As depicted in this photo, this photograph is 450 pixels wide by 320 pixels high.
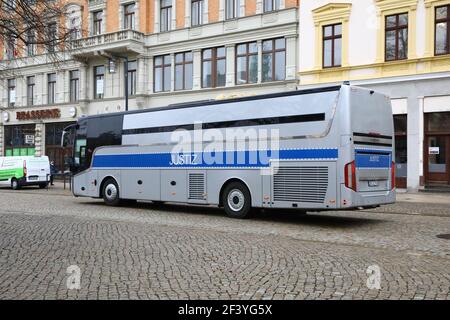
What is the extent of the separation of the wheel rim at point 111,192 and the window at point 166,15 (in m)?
18.2

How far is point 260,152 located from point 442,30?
47.2 feet

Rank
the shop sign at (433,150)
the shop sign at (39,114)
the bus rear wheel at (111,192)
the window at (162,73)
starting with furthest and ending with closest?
the shop sign at (39,114) → the window at (162,73) → the shop sign at (433,150) → the bus rear wheel at (111,192)

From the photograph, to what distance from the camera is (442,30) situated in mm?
23469

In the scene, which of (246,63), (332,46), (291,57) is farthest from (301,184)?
(246,63)

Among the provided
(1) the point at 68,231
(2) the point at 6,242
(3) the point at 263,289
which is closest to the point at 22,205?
(1) the point at 68,231

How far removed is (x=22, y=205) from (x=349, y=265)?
1411 cm

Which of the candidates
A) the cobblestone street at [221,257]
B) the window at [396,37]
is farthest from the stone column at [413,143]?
the cobblestone street at [221,257]

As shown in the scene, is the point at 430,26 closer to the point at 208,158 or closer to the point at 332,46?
the point at 332,46

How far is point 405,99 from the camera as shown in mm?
24438

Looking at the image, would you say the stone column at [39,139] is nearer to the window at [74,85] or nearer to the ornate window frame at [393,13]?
the window at [74,85]

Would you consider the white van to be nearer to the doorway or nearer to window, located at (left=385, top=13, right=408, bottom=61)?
window, located at (left=385, top=13, right=408, bottom=61)

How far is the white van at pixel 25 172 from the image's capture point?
30.6 metres

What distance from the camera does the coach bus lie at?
12078 mm
